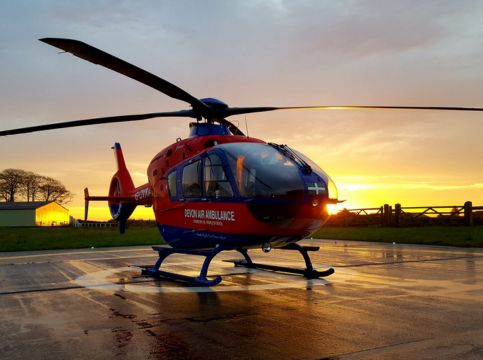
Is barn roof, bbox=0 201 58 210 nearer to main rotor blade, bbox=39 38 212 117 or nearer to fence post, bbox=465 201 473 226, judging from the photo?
fence post, bbox=465 201 473 226

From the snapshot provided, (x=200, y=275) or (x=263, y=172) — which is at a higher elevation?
(x=263, y=172)

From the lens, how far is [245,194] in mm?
9133

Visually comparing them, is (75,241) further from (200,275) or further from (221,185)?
(221,185)

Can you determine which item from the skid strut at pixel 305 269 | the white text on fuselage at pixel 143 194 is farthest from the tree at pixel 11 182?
the skid strut at pixel 305 269

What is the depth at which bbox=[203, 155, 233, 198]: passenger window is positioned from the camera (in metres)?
9.59

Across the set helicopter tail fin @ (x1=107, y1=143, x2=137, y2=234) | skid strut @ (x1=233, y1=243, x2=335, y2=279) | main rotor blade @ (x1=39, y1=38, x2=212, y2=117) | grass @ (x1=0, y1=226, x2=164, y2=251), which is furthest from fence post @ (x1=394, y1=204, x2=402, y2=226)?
main rotor blade @ (x1=39, y1=38, x2=212, y2=117)

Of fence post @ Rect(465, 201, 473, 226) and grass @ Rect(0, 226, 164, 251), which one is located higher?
fence post @ Rect(465, 201, 473, 226)

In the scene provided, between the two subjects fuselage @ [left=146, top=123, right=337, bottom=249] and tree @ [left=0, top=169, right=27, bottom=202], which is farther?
tree @ [left=0, top=169, right=27, bottom=202]

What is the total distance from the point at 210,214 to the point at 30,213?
81341 mm

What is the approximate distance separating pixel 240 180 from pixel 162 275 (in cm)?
393

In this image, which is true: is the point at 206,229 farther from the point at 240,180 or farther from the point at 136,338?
the point at 136,338

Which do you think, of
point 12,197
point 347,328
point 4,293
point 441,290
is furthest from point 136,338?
point 12,197

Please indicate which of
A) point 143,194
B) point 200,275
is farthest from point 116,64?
point 143,194

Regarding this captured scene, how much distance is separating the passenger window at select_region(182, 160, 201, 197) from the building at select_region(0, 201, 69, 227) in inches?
3037
